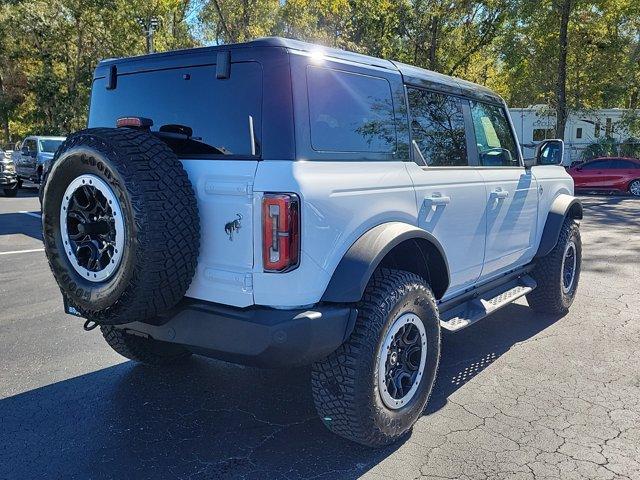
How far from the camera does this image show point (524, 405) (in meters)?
3.55

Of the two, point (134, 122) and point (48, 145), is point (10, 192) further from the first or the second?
point (134, 122)

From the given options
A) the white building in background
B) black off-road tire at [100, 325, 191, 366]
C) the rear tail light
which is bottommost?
black off-road tire at [100, 325, 191, 366]

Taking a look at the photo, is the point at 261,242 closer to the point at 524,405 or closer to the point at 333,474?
the point at 333,474

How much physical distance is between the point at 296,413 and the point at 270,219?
4.89 feet

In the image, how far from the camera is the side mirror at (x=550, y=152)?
506cm

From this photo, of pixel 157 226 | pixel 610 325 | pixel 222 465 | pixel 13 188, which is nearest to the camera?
pixel 157 226

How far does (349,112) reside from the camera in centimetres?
302

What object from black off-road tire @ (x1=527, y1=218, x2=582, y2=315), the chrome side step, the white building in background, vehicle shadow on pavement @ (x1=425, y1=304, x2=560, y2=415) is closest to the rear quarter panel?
the chrome side step

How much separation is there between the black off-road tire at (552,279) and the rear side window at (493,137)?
1008mm

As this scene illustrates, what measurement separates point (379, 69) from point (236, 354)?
1.86 m

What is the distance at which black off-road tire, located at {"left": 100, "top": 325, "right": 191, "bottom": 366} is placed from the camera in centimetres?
379

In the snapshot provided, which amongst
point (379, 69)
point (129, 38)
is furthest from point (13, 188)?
point (379, 69)

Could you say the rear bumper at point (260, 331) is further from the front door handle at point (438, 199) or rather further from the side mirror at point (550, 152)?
the side mirror at point (550, 152)

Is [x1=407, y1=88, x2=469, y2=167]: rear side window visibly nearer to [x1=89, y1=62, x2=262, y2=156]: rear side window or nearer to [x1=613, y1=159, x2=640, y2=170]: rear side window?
[x1=89, y1=62, x2=262, y2=156]: rear side window
